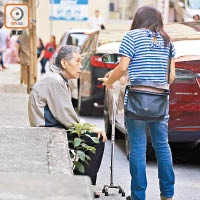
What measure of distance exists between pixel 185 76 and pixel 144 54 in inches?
62.3

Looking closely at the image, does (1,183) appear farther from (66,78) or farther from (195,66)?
(195,66)

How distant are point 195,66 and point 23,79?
32.7 ft

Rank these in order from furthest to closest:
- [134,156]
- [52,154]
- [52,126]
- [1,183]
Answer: [52,126]
[134,156]
[52,154]
[1,183]

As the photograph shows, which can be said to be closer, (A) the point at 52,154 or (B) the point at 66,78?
(A) the point at 52,154

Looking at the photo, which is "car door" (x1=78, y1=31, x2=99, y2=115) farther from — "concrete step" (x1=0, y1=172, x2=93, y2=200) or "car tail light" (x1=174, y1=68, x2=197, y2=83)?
"concrete step" (x1=0, y1=172, x2=93, y2=200)

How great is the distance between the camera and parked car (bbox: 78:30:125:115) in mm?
11211

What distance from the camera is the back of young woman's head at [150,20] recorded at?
5531mm

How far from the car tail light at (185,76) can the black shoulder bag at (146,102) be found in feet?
4.83

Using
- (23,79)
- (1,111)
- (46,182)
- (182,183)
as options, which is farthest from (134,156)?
(23,79)

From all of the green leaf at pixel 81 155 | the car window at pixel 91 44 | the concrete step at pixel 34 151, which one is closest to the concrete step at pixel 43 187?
the concrete step at pixel 34 151

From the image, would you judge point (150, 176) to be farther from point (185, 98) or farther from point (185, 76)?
point (185, 76)

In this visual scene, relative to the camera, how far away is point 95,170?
5.82 m

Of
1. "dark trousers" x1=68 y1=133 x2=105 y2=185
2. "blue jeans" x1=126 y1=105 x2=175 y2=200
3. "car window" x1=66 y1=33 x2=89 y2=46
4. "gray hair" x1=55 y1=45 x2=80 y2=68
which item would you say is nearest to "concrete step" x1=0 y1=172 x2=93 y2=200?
"blue jeans" x1=126 y1=105 x2=175 y2=200

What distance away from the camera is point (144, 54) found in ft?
17.9
